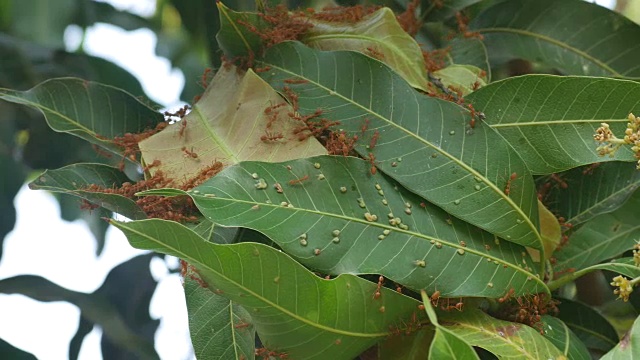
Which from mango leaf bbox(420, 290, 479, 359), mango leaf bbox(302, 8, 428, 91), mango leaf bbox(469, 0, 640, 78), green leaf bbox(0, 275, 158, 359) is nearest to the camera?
mango leaf bbox(420, 290, 479, 359)

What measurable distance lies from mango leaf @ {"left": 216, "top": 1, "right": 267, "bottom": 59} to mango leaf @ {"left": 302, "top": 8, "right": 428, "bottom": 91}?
0.14ft

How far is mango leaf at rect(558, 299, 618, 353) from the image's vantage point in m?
0.61

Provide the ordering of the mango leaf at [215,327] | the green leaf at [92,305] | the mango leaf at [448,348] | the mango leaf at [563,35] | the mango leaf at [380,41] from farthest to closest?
1. the green leaf at [92,305]
2. the mango leaf at [563,35]
3. the mango leaf at [380,41]
4. the mango leaf at [215,327]
5. the mango leaf at [448,348]

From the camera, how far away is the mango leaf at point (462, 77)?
2.02 feet

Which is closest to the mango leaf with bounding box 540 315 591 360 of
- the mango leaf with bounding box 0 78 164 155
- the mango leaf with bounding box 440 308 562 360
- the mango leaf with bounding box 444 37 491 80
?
the mango leaf with bounding box 440 308 562 360

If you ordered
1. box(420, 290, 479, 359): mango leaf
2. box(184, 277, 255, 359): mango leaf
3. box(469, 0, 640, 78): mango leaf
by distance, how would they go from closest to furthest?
1. box(420, 290, 479, 359): mango leaf
2. box(184, 277, 255, 359): mango leaf
3. box(469, 0, 640, 78): mango leaf

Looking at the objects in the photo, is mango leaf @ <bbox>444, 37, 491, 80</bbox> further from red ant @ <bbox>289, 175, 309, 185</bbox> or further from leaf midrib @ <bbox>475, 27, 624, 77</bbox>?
red ant @ <bbox>289, 175, 309, 185</bbox>

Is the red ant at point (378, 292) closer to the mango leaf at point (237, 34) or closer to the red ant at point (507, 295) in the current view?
the red ant at point (507, 295)

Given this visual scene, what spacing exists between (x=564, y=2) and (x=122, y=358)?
60cm

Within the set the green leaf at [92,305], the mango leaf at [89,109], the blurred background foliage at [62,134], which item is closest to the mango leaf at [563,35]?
the blurred background foliage at [62,134]

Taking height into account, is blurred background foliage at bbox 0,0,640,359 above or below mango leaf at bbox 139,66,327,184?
below

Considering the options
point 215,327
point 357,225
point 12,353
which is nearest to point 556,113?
point 357,225

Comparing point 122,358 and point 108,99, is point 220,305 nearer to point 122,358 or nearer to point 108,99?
point 108,99

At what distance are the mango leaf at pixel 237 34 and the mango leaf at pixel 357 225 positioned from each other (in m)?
0.14
